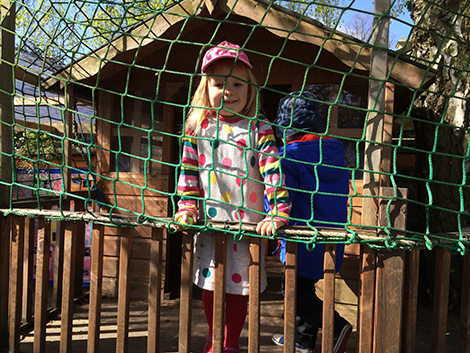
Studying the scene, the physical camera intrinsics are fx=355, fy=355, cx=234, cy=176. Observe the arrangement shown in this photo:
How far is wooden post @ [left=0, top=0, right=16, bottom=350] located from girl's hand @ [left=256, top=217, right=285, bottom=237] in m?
1.73

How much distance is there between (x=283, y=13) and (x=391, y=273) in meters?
1.72

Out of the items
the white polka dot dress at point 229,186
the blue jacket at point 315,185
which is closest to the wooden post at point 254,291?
the white polka dot dress at point 229,186

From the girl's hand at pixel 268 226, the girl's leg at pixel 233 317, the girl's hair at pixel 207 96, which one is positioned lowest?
the girl's leg at pixel 233 317

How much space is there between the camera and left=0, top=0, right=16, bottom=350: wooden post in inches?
92.2

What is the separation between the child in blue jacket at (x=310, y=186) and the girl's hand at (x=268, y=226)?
44 centimetres

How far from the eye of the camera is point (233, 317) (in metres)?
2.09

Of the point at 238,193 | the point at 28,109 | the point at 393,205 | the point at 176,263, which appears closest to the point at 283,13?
the point at 238,193

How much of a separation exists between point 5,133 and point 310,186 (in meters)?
2.05

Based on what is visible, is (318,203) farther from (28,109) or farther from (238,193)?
(28,109)

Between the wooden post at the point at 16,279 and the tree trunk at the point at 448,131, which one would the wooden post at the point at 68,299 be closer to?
the wooden post at the point at 16,279

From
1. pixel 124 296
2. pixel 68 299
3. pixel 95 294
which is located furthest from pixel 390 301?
pixel 68 299

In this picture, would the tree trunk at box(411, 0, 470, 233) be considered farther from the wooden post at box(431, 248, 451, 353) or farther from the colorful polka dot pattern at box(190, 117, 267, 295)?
the colorful polka dot pattern at box(190, 117, 267, 295)

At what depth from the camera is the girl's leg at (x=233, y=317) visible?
2.08 meters

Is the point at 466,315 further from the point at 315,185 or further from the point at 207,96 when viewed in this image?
the point at 207,96
